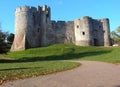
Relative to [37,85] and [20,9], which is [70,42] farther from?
[37,85]

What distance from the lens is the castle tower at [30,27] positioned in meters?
49.0

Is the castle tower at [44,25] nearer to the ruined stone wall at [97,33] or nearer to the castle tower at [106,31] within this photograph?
the ruined stone wall at [97,33]

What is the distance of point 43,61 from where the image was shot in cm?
2722

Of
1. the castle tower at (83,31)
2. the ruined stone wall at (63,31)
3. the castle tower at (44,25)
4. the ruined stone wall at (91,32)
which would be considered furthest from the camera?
the ruined stone wall at (63,31)

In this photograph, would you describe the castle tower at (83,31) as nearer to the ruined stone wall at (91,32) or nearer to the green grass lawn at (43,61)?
the ruined stone wall at (91,32)

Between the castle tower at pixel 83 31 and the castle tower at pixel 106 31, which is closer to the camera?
the castle tower at pixel 83 31

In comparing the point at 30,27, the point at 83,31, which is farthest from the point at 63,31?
the point at 30,27

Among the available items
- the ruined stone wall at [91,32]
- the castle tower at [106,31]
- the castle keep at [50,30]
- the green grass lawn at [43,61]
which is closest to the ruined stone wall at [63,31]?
the castle keep at [50,30]

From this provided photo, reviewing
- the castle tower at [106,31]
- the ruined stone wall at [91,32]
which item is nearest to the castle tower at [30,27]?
the ruined stone wall at [91,32]

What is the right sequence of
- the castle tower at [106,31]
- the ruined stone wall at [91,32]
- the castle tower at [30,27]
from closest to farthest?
the castle tower at [30,27] < the ruined stone wall at [91,32] < the castle tower at [106,31]

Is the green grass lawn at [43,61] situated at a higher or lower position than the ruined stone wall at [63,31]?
lower

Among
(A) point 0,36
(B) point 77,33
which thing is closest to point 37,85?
(A) point 0,36

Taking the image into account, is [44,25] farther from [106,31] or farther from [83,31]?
[106,31]

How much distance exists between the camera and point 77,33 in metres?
53.8
